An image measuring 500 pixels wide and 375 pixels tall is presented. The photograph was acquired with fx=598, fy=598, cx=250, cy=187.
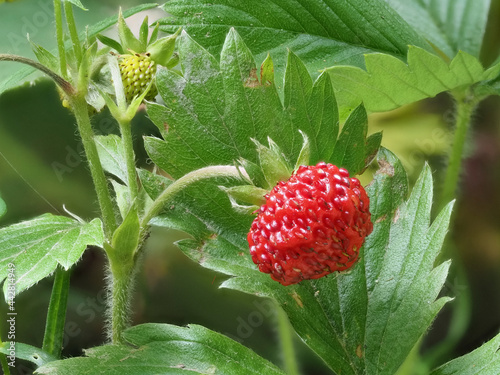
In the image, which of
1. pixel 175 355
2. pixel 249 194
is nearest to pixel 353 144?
pixel 249 194

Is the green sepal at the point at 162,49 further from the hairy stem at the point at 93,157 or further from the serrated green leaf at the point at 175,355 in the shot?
the serrated green leaf at the point at 175,355

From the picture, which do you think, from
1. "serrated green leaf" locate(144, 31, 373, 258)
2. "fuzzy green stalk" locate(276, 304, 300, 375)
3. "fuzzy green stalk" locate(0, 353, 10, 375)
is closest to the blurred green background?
"fuzzy green stalk" locate(276, 304, 300, 375)

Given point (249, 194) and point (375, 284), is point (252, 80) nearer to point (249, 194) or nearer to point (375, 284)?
point (249, 194)

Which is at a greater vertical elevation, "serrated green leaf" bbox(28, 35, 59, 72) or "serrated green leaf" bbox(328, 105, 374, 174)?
"serrated green leaf" bbox(28, 35, 59, 72)

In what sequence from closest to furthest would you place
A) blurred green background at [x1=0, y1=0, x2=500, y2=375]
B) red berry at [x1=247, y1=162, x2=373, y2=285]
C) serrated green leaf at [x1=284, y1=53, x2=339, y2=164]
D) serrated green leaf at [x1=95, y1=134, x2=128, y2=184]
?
1. red berry at [x1=247, y1=162, x2=373, y2=285]
2. serrated green leaf at [x1=284, y1=53, x2=339, y2=164]
3. serrated green leaf at [x1=95, y1=134, x2=128, y2=184]
4. blurred green background at [x1=0, y1=0, x2=500, y2=375]

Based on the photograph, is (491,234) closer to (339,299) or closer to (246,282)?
(339,299)

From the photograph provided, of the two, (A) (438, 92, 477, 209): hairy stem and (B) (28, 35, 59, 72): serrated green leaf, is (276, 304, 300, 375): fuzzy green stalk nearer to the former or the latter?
(A) (438, 92, 477, 209): hairy stem

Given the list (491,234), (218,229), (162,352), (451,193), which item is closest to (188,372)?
(162,352)
